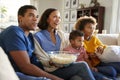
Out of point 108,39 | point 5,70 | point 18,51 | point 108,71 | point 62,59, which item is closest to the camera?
point 5,70

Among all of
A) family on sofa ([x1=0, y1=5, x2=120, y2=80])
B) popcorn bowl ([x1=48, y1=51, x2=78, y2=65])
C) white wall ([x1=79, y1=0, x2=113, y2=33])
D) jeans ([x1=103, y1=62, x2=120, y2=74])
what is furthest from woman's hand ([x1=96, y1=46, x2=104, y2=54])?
white wall ([x1=79, y1=0, x2=113, y2=33])

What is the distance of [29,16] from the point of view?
5.84 feet

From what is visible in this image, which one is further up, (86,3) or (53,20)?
(86,3)

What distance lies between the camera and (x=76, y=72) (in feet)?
5.80

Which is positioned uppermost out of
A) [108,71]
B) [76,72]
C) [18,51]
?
[18,51]

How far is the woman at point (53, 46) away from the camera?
1.74m

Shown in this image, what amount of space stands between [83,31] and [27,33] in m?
0.75

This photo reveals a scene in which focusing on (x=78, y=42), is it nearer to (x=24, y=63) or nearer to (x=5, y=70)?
(x=24, y=63)

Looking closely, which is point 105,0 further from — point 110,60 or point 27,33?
point 27,33

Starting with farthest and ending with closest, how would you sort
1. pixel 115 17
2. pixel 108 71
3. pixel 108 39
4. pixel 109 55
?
pixel 115 17, pixel 108 39, pixel 109 55, pixel 108 71

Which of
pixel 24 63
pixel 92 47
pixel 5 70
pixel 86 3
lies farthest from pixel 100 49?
pixel 86 3

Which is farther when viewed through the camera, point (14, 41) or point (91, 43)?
point (91, 43)

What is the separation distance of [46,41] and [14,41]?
18.8 inches

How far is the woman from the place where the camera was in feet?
5.72
